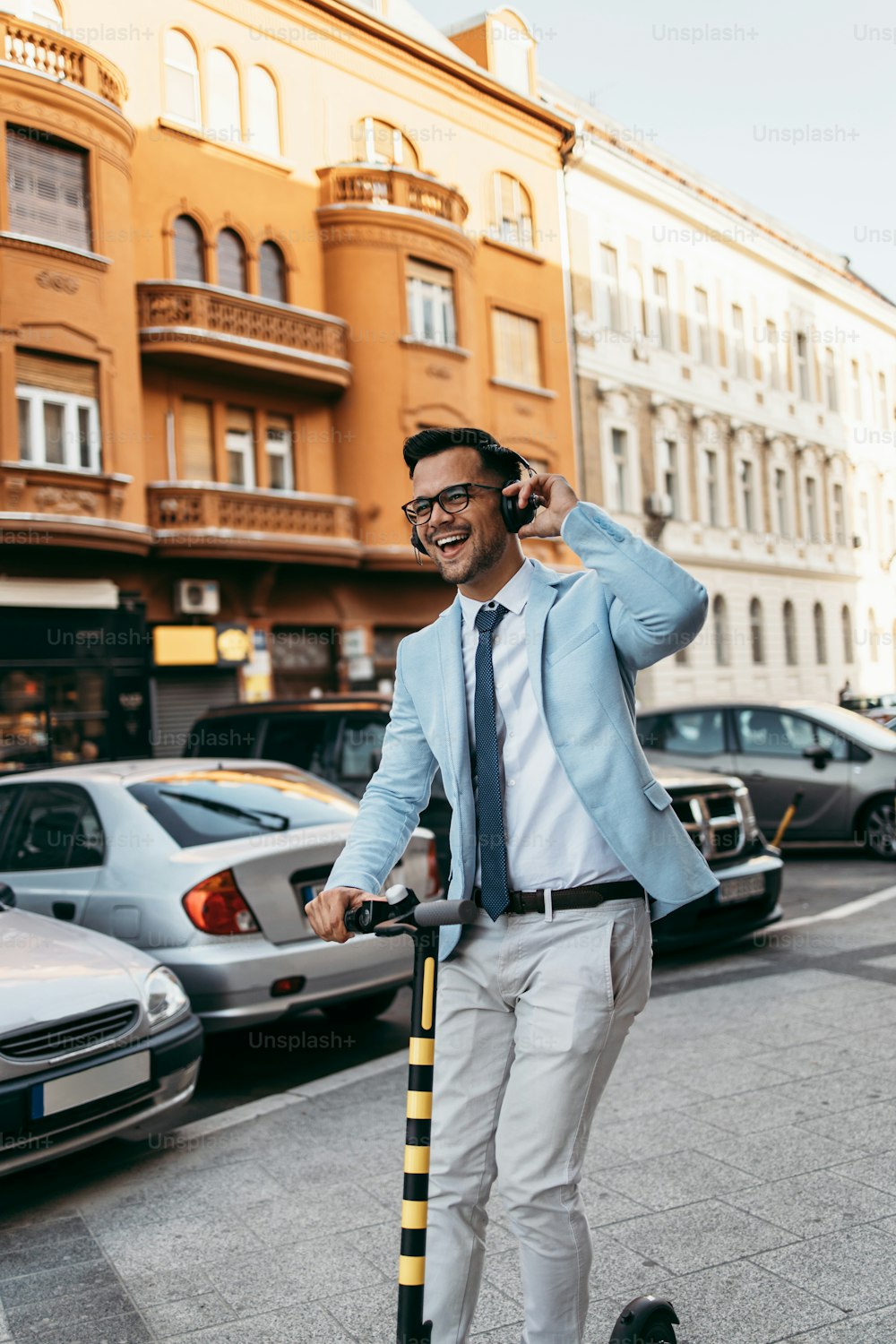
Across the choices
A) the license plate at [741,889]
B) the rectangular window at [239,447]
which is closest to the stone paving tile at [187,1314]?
the license plate at [741,889]

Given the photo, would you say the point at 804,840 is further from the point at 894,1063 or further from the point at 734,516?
the point at 734,516

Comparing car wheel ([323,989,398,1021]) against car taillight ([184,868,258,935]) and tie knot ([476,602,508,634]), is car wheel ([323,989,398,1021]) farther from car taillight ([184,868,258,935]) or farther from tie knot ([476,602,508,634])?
tie knot ([476,602,508,634])

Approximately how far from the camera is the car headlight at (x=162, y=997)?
4.75 m

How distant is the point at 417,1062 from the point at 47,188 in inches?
701

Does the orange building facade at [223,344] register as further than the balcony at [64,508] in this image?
Yes

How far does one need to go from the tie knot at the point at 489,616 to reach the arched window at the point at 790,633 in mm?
33550

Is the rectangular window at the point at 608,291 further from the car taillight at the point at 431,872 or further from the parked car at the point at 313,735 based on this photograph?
the car taillight at the point at 431,872

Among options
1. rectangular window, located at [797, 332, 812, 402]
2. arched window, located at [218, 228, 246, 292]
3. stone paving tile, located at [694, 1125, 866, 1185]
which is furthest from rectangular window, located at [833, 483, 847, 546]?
stone paving tile, located at [694, 1125, 866, 1185]

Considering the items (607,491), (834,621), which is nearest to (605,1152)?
(607,491)

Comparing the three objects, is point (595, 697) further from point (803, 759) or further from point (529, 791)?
point (803, 759)

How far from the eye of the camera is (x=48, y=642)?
17.5 metres

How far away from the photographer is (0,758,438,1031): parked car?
5.54 meters

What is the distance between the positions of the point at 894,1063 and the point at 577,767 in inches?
130

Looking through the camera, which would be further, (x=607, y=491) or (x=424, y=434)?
(x=607, y=491)
